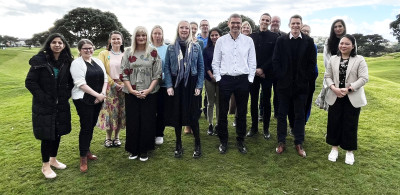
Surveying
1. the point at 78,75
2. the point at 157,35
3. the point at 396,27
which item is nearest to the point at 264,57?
the point at 157,35

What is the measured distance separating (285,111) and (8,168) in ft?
15.2

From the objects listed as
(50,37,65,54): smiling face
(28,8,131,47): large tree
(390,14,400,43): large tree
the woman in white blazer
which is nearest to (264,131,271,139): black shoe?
the woman in white blazer

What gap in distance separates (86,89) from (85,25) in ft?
108

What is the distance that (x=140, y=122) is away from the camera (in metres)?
4.38

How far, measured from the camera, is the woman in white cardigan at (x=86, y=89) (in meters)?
3.82

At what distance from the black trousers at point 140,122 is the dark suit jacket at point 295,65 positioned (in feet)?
7.24

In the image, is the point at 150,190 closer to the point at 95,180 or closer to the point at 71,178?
the point at 95,180

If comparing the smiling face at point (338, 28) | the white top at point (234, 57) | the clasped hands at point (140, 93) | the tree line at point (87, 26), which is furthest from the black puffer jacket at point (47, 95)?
the tree line at point (87, 26)

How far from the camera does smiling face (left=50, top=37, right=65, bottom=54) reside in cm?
365

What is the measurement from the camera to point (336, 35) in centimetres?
477

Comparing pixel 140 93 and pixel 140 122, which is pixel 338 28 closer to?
pixel 140 93

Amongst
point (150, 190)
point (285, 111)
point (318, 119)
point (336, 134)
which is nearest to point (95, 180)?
point (150, 190)

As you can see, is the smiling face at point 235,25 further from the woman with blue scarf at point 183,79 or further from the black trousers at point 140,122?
the black trousers at point 140,122

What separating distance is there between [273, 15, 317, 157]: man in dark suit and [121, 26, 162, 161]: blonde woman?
2.08 m
